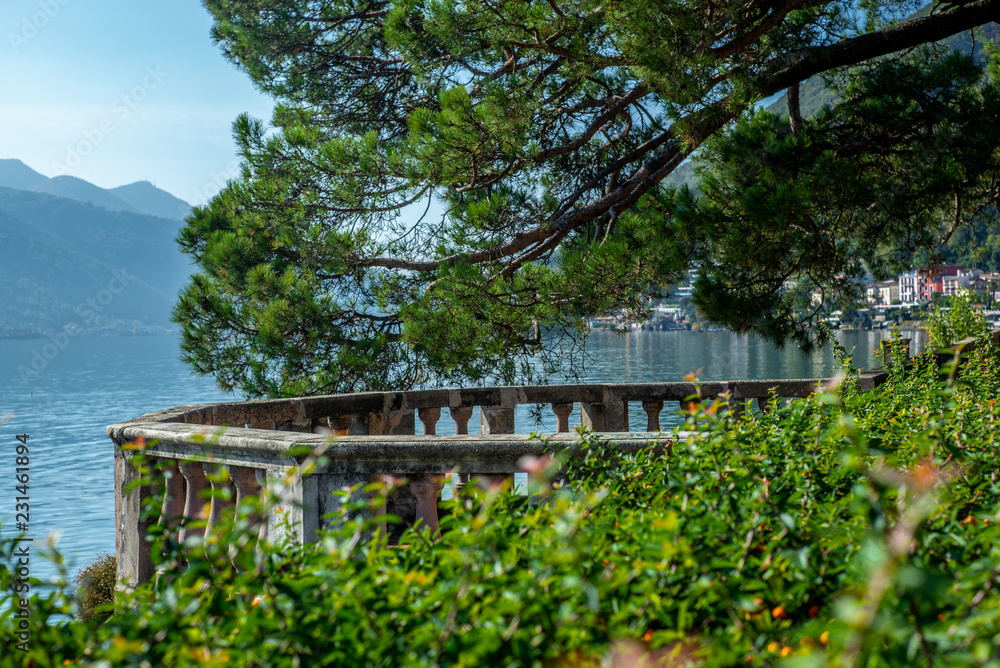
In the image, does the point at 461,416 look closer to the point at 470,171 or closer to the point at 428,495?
the point at 470,171

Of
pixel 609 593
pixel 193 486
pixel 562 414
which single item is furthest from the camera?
pixel 562 414

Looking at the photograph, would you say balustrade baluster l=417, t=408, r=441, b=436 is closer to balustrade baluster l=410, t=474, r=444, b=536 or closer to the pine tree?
the pine tree

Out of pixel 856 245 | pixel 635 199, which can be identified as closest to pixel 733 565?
pixel 635 199

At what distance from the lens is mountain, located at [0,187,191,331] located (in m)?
109

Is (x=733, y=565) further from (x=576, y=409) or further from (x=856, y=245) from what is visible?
(x=576, y=409)

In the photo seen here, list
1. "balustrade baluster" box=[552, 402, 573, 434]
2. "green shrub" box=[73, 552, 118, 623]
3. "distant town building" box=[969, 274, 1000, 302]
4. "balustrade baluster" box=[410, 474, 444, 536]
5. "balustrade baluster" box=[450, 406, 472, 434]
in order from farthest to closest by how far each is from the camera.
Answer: "distant town building" box=[969, 274, 1000, 302], "balustrade baluster" box=[552, 402, 573, 434], "balustrade baluster" box=[450, 406, 472, 434], "green shrub" box=[73, 552, 118, 623], "balustrade baluster" box=[410, 474, 444, 536]

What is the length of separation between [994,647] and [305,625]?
3.85ft

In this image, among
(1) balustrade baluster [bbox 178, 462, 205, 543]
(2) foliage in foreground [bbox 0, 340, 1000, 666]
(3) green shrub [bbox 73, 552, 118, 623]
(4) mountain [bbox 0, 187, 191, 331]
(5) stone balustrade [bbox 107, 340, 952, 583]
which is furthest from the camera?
(4) mountain [bbox 0, 187, 191, 331]

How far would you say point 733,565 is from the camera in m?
1.54

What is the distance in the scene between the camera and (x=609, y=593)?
155cm

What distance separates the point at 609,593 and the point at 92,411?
5478cm

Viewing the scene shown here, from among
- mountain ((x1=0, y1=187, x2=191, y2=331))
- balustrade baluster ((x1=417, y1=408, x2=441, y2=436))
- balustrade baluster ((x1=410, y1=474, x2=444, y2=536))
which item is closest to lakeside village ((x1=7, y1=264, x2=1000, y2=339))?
mountain ((x1=0, y1=187, x2=191, y2=331))

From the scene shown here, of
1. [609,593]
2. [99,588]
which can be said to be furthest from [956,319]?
[609,593]

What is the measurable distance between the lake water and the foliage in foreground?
0.31 metres
